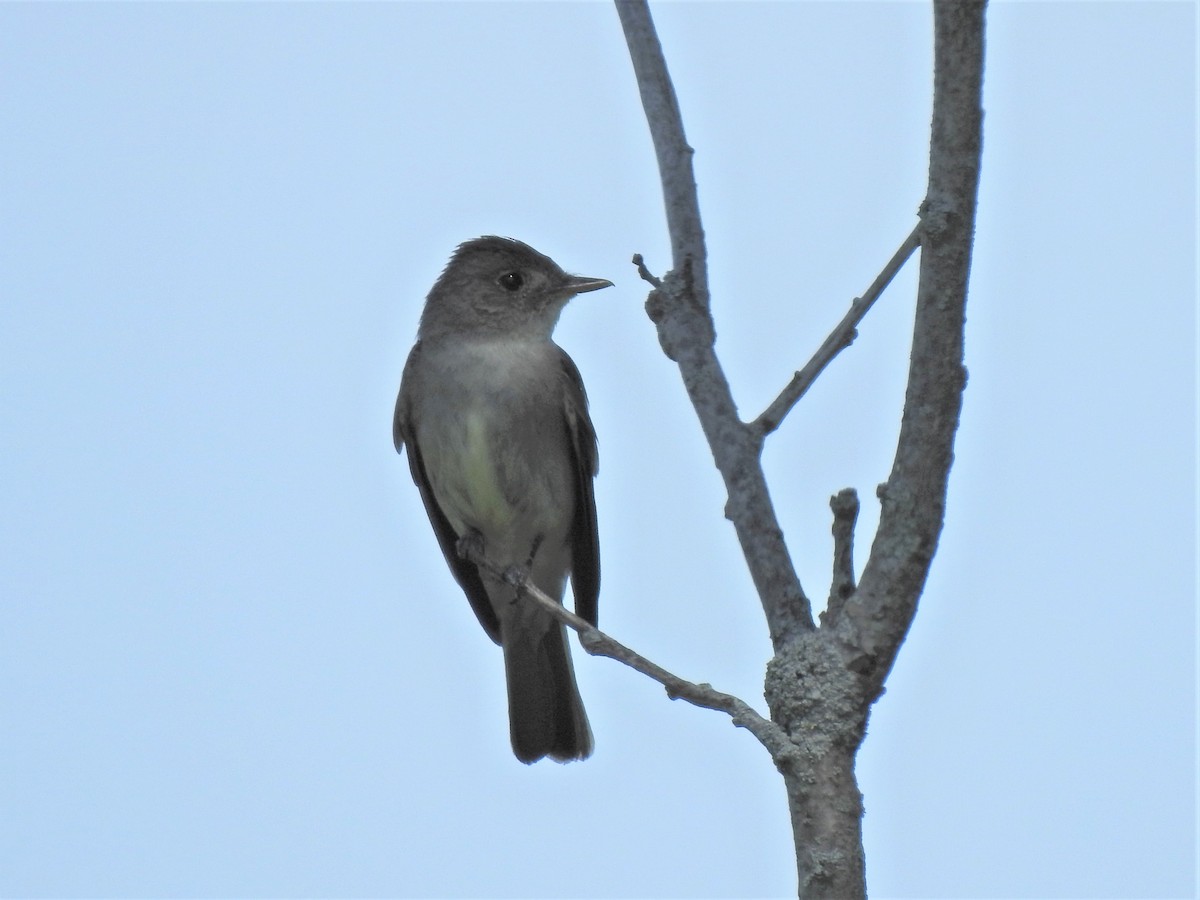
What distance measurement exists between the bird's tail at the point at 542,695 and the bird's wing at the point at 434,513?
0.71ft

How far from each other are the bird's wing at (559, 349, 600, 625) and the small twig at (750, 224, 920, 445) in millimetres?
3205

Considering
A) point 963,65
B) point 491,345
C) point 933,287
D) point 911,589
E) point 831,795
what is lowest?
point 831,795

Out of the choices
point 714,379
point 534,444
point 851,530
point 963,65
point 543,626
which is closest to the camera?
point 963,65

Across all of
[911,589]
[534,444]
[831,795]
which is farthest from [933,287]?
[534,444]

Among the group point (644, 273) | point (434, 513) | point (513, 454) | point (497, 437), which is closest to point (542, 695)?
point (434, 513)

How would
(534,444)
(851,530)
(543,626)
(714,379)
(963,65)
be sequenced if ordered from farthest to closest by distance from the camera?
(543,626) → (534,444) → (714,379) → (851,530) → (963,65)

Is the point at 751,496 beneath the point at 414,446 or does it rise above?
beneath

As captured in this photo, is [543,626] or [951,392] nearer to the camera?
[951,392]

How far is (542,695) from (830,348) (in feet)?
13.4

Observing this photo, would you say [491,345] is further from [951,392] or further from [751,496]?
[951,392]

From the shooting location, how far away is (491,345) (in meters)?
7.25

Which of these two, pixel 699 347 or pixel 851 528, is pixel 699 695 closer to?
pixel 851 528

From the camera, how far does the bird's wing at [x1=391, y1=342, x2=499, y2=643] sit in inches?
293

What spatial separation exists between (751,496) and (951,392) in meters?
0.62
